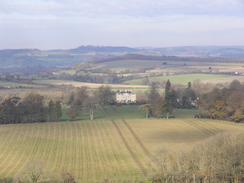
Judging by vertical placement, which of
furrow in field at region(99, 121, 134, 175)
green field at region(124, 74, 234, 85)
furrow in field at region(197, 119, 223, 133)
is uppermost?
furrow in field at region(99, 121, 134, 175)

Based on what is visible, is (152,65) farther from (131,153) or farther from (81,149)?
(131,153)

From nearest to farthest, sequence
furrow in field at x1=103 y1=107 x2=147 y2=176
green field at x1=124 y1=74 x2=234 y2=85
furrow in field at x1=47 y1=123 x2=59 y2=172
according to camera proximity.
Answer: furrow in field at x1=103 y1=107 x2=147 y2=176, furrow in field at x1=47 y1=123 x2=59 y2=172, green field at x1=124 y1=74 x2=234 y2=85

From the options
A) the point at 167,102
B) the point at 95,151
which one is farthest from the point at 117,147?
the point at 167,102

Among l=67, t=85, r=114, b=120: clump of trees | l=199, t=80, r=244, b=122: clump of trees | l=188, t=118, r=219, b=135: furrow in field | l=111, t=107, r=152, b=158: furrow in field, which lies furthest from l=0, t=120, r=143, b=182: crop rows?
l=199, t=80, r=244, b=122: clump of trees

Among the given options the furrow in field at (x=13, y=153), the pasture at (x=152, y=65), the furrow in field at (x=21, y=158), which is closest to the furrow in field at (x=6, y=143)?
the furrow in field at (x=13, y=153)

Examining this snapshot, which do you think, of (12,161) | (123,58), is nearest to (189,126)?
(12,161)

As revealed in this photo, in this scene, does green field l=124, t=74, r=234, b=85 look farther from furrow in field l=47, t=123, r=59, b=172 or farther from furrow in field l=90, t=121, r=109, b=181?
furrow in field l=47, t=123, r=59, b=172
